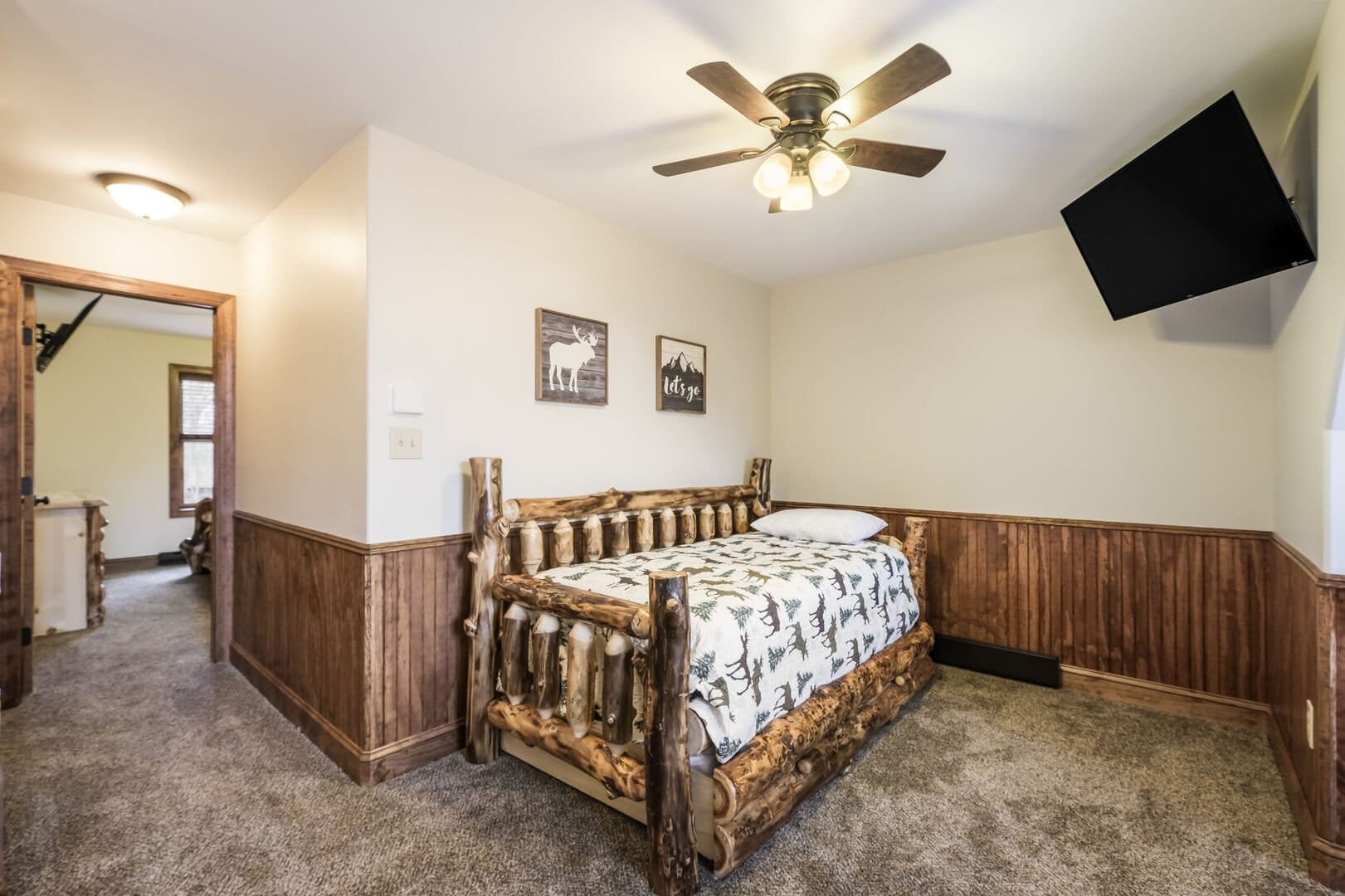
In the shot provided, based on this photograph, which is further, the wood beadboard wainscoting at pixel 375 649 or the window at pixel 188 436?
the window at pixel 188 436

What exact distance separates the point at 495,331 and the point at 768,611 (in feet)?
5.63

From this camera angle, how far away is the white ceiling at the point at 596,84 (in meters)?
1.67

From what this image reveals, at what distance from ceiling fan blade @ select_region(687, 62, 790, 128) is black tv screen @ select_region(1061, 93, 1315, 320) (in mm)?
1421

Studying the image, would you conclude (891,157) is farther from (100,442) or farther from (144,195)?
(100,442)

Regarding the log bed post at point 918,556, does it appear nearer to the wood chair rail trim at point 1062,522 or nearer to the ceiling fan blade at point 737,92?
the wood chair rail trim at point 1062,522

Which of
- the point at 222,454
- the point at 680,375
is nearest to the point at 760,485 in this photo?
the point at 680,375

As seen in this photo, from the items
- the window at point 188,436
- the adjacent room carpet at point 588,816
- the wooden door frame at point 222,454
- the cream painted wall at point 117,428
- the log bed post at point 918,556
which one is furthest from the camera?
the window at point 188,436

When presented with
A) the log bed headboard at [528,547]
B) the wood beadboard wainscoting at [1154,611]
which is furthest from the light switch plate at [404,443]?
the wood beadboard wainscoting at [1154,611]

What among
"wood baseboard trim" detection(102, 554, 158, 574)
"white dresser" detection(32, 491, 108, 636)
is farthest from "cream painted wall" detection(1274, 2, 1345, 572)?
"wood baseboard trim" detection(102, 554, 158, 574)

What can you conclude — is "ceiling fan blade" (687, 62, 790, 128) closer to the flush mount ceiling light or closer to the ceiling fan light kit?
the ceiling fan light kit

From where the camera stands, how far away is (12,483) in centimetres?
288

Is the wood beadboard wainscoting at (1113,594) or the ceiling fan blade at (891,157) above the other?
the ceiling fan blade at (891,157)

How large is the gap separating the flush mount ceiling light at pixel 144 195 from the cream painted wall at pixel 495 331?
53.4 inches

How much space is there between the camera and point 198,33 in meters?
1.75
